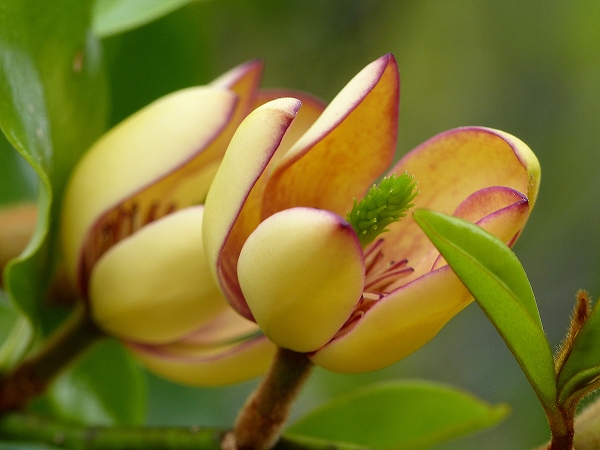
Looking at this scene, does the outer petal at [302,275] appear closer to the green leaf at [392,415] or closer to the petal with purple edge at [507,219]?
the petal with purple edge at [507,219]

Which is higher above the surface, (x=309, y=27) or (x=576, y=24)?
(x=576, y=24)

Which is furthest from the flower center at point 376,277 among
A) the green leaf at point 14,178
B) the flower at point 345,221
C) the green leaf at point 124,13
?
the green leaf at point 14,178

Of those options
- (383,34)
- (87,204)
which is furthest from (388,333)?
(383,34)

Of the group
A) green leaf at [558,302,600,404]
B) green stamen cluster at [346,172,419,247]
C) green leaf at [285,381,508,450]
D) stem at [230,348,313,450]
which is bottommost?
green leaf at [285,381,508,450]

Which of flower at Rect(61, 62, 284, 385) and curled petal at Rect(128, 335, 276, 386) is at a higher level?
flower at Rect(61, 62, 284, 385)

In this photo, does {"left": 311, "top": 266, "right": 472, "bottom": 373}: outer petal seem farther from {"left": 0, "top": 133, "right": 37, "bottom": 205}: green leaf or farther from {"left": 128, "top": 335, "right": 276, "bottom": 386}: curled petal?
{"left": 0, "top": 133, "right": 37, "bottom": 205}: green leaf

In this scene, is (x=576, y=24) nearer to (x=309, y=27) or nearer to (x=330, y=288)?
(x=309, y=27)

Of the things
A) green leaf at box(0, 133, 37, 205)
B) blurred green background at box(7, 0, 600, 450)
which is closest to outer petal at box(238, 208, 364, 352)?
green leaf at box(0, 133, 37, 205)

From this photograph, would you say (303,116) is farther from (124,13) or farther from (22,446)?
(22,446)
